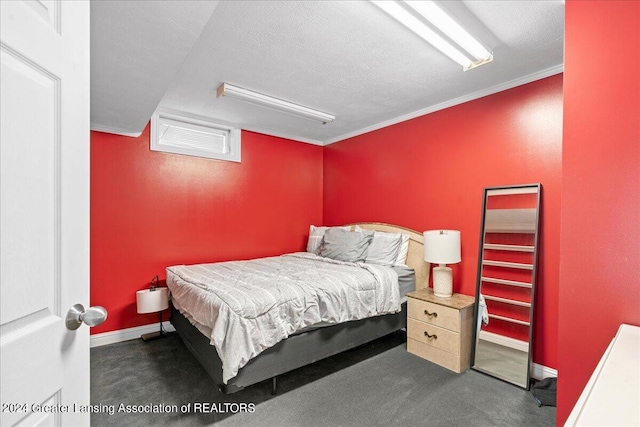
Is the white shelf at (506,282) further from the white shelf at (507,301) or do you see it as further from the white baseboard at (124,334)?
the white baseboard at (124,334)

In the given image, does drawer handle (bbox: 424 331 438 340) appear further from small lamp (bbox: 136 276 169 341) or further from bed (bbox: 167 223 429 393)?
small lamp (bbox: 136 276 169 341)

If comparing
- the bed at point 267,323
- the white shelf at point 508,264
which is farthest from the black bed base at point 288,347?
the white shelf at point 508,264

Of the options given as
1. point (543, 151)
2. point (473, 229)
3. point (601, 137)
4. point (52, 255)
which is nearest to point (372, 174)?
point (473, 229)

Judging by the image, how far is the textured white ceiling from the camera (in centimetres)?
168

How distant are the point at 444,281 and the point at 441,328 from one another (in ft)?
1.46

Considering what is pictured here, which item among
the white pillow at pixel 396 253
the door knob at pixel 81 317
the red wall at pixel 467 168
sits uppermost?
the red wall at pixel 467 168

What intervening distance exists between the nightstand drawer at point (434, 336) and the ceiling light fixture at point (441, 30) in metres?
2.22

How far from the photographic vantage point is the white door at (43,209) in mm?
625

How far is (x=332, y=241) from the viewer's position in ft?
12.2

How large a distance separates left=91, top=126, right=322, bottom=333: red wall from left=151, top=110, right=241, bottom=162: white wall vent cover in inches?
3.4

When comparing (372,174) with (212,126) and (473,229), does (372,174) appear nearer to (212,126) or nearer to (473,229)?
(473,229)

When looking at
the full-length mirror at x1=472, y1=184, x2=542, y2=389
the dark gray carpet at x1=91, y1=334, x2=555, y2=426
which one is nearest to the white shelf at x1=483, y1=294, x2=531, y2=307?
the full-length mirror at x1=472, y1=184, x2=542, y2=389

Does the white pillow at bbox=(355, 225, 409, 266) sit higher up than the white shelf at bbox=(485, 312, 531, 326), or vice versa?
the white pillow at bbox=(355, 225, 409, 266)

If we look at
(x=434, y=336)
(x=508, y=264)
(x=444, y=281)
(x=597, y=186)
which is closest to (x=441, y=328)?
(x=434, y=336)
